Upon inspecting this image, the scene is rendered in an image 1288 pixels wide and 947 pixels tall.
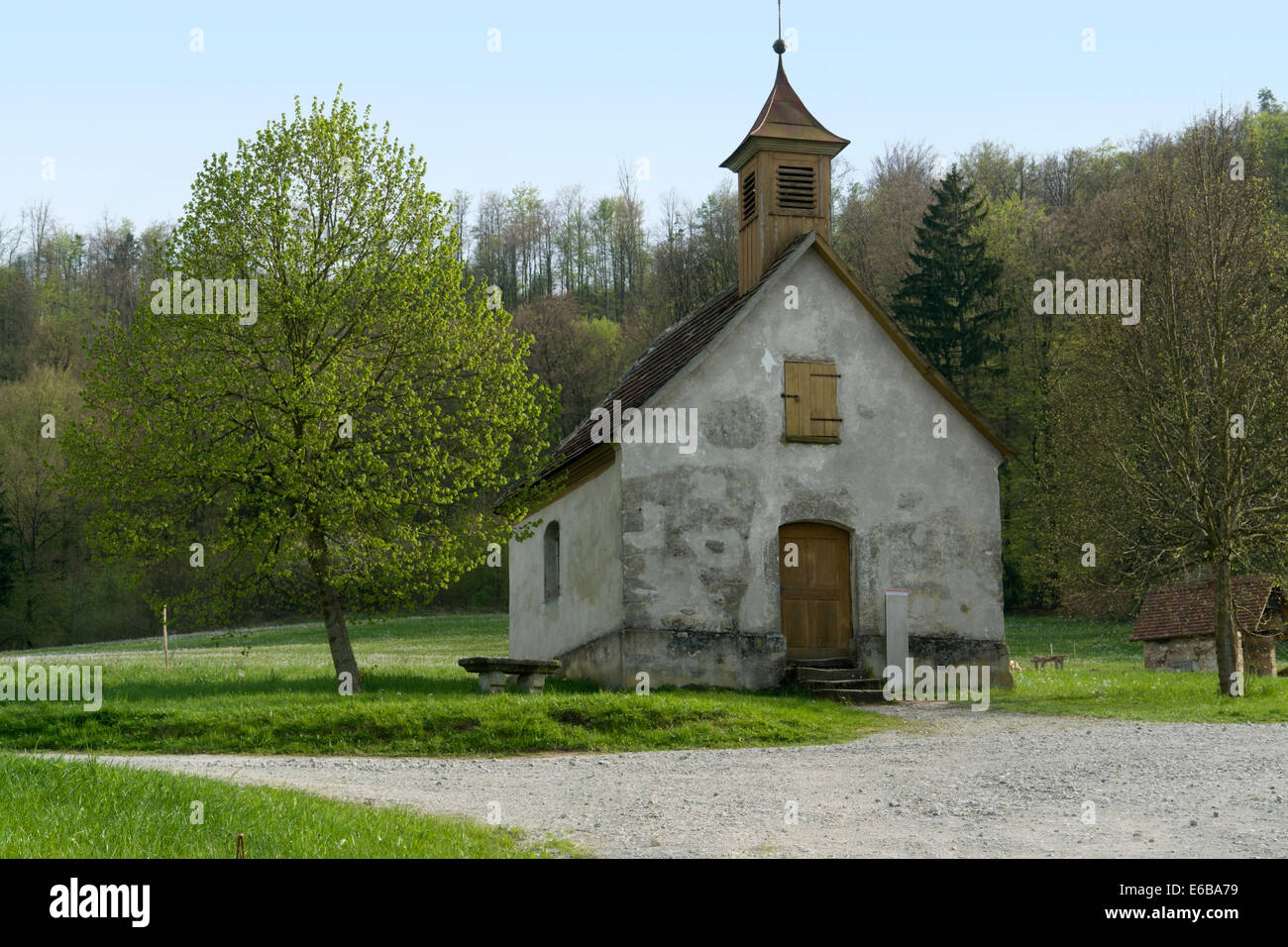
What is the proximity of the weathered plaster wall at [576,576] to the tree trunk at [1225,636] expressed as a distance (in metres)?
9.69

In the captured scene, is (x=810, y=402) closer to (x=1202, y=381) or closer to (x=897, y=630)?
(x=897, y=630)

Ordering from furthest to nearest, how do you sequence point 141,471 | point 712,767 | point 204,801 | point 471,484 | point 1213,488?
point 1213,488 → point 471,484 → point 141,471 → point 712,767 → point 204,801

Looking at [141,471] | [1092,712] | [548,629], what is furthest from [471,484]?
[1092,712]

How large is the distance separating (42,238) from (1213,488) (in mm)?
70888

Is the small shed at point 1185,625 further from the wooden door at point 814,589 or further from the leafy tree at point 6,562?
the leafy tree at point 6,562

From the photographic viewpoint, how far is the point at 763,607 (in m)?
20.7

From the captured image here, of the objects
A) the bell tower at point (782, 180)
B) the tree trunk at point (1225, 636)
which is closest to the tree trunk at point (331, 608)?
the bell tower at point (782, 180)

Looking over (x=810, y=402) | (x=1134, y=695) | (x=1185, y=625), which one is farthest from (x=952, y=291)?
(x=1134, y=695)

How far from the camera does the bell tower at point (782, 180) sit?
75.8ft

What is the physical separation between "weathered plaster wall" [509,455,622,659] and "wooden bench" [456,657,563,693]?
2571mm

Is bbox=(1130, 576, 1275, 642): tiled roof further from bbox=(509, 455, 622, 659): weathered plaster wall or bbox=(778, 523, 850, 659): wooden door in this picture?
bbox=(509, 455, 622, 659): weathered plaster wall

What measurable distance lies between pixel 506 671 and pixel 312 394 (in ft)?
15.8

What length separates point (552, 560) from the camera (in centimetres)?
2545
